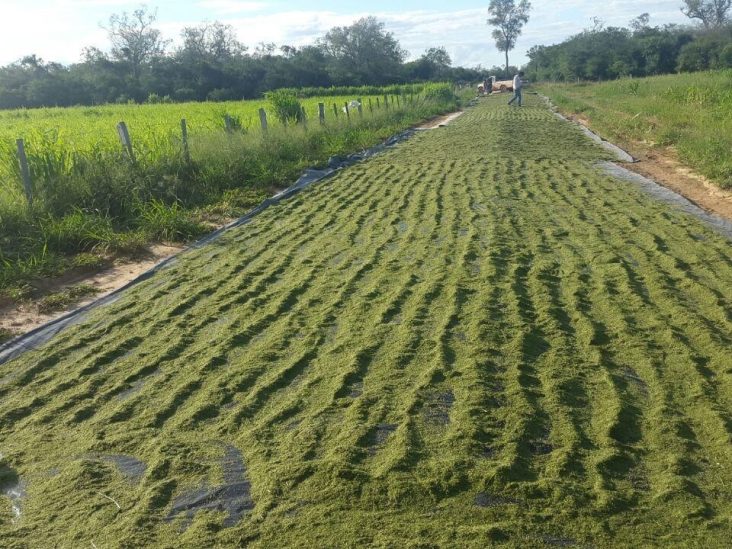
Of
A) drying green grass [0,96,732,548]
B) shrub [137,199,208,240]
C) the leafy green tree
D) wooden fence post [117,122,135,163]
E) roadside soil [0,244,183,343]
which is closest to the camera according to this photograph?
drying green grass [0,96,732,548]

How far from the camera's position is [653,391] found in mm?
3672

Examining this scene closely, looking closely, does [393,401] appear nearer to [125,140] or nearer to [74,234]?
[74,234]

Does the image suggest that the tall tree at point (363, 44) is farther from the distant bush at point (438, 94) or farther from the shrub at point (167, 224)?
the shrub at point (167, 224)

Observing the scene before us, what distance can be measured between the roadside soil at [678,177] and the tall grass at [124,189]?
6.09 meters

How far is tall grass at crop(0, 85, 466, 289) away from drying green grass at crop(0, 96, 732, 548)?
4.44 ft

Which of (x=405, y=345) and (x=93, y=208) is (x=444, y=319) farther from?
(x=93, y=208)

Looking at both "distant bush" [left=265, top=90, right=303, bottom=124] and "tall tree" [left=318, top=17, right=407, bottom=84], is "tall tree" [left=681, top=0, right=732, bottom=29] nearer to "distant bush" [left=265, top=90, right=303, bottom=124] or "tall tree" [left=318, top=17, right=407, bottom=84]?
"tall tree" [left=318, top=17, right=407, bottom=84]

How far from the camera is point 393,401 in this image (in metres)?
3.62

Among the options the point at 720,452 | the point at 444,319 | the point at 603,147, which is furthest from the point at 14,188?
the point at 603,147

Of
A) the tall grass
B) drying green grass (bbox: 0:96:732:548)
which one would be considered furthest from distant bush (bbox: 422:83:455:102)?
drying green grass (bbox: 0:96:732:548)

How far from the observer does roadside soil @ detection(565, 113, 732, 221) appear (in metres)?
8.67

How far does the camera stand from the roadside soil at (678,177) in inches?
341

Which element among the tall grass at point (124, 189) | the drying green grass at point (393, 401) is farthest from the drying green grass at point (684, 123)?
the tall grass at point (124, 189)

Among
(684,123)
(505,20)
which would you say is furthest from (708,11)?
(684,123)
